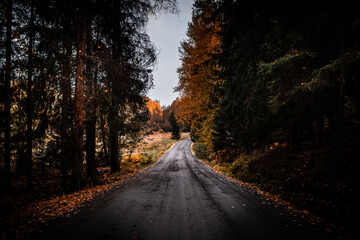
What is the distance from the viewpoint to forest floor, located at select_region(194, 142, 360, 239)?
3822 mm

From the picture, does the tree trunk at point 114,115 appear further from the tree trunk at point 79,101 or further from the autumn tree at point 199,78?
the autumn tree at point 199,78

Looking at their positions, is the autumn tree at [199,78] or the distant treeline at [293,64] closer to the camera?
the distant treeline at [293,64]

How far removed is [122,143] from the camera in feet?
39.7

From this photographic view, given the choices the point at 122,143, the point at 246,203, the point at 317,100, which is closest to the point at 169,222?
the point at 246,203

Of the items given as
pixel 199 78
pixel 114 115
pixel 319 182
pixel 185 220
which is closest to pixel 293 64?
pixel 319 182

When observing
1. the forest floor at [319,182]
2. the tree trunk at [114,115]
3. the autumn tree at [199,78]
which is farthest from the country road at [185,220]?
the autumn tree at [199,78]

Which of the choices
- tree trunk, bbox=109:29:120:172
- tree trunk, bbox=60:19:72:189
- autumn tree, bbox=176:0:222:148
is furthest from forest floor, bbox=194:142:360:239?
tree trunk, bbox=60:19:72:189

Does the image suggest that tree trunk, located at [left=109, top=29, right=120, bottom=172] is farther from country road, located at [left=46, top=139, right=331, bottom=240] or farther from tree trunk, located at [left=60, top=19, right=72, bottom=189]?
country road, located at [left=46, top=139, right=331, bottom=240]

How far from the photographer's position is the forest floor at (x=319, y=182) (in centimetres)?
382

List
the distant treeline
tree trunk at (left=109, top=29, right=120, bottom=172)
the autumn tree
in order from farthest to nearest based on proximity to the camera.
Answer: the autumn tree, tree trunk at (left=109, top=29, right=120, bottom=172), the distant treeline

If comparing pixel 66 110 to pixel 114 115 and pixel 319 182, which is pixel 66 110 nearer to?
pixel 114 115

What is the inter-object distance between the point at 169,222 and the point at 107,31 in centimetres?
999

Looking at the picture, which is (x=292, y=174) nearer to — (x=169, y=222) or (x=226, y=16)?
(x=169, y=222)

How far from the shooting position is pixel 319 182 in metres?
5.11
